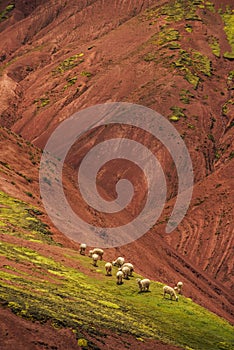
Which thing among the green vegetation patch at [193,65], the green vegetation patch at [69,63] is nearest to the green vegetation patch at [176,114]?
the green vegetation patch at [193,65]

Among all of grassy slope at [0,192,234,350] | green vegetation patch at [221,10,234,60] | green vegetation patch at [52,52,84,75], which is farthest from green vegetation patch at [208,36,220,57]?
grassy slope at [0,192,234,350]

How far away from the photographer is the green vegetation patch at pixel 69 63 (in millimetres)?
110875

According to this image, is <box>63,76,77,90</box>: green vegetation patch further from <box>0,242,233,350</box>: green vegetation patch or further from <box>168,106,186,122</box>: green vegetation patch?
<box>0,242,233,350</box>: green vegetation patch

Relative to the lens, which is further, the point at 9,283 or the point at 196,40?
the point at 196,40

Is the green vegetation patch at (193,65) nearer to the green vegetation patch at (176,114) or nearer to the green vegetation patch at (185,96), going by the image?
the green vegetation patch at (185,96)

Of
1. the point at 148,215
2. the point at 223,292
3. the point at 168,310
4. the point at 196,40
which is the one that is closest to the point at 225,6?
the point at 196,40

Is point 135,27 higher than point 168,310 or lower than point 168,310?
higher

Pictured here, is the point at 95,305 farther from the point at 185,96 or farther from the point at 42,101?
the point at 42,101

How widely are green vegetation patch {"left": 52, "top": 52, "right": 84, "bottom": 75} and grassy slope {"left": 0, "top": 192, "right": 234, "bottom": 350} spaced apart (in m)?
81.9

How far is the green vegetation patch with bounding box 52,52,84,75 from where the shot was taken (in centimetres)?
11088

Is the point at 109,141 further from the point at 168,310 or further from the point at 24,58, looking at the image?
the point at 168,310

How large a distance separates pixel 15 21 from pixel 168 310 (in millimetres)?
130901

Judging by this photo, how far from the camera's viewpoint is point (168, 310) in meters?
25.6

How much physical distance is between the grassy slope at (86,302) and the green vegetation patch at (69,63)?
81883 mm
